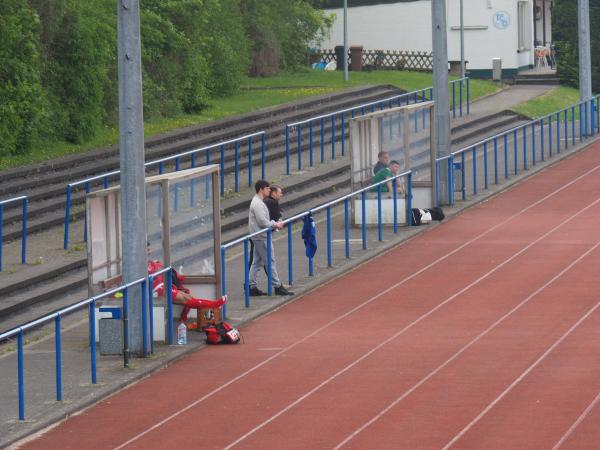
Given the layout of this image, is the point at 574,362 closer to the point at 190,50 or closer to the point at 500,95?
the point at 190,50

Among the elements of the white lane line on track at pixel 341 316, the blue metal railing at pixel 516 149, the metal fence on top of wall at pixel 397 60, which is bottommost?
the white lane line on track at pixel 341 316

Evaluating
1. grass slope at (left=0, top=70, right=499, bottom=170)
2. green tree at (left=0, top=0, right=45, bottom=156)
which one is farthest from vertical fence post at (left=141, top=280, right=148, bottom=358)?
green tree at (left=0, top=0, right=45, bottom=156)

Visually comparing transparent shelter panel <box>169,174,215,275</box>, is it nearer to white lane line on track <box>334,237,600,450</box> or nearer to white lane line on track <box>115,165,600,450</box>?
white lane line on track <box>115,165,600,450</box>

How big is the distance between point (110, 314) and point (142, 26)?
2397cm

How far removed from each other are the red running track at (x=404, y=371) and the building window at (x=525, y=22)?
41.6 metres

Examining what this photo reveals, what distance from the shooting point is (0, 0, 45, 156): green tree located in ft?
112

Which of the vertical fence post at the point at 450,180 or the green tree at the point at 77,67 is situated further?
the green tree at the point at 77,67

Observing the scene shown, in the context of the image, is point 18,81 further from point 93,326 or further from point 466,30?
point 466,30

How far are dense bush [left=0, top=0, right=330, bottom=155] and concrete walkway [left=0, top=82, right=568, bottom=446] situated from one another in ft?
26.0

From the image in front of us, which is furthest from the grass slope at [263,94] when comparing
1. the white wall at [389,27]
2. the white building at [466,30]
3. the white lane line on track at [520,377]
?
the white lane line on track at [520,377]

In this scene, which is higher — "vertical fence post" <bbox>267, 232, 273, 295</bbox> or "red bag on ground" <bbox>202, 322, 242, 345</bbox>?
"vertical fence post" <bbox>267, 232, 273, 295</bbox>

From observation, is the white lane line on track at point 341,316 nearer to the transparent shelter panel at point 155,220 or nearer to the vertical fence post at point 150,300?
the vertical fence post at point 150,300

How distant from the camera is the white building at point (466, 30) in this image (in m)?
65.9

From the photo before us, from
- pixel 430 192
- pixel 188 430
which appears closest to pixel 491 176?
pixel 430 192
